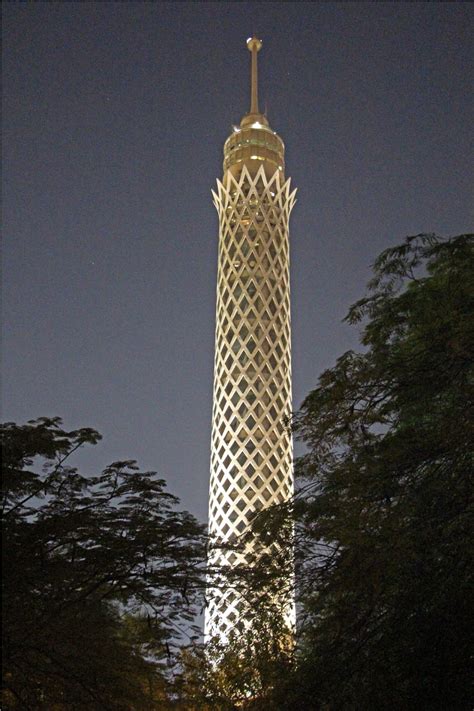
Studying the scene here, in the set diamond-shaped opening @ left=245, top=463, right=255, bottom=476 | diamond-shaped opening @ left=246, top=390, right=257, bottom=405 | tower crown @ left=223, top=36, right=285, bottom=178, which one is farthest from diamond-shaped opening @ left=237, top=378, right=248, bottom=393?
tower crown @ left=223, top=36, right=285, bottom=178

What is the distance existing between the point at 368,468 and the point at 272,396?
20.9 metres

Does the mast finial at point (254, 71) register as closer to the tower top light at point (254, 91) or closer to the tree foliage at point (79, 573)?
the tower top light at point (254, 91)

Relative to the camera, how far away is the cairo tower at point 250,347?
28141mm

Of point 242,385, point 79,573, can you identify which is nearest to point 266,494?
point 242,385

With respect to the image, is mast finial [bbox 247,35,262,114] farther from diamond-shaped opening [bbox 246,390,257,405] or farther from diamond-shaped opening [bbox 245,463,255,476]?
diamond-shaped opening [bbox 245,463,255,476]

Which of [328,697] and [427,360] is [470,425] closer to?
[427,360]

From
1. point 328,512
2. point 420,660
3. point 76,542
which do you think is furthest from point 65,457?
point 420,660

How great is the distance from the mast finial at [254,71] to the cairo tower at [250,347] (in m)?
3.48

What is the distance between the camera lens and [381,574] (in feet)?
26.3

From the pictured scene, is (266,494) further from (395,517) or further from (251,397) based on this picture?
(395,517)

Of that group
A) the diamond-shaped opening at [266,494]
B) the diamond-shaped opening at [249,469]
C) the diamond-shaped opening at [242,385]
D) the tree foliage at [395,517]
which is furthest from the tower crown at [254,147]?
the tree foliage at [395,517]

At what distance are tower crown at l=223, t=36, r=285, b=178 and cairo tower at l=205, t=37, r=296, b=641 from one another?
0.06 meters

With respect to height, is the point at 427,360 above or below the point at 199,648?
above

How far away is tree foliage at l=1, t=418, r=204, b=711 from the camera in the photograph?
26.0 feet
